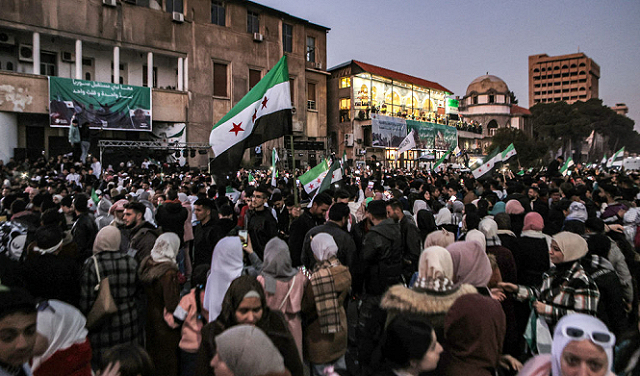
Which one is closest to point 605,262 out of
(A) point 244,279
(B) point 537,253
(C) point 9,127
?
(B) point 537,253

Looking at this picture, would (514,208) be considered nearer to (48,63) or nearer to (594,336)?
(594,336)

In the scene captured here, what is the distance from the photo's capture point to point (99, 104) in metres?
23.2

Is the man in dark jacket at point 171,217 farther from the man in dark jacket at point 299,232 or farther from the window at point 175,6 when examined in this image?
the window at point 175,6

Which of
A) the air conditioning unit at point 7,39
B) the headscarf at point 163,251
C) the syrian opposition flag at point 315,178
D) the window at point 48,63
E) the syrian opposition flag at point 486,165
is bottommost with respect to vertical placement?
the headscarf at point 163,251

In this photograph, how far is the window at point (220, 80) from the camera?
1164 inches

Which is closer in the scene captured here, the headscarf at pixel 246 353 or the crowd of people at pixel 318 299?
the headscarf at pixel 246 353

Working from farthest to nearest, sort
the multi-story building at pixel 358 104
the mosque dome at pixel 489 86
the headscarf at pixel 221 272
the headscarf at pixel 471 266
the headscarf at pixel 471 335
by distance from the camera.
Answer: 1. the mosque dome at pixel 489 86
2. the multi-story building at pixel 358 104
3. the headscarf at pixel 221 272
4. the headscarf at pixel 471 266
5. the headscarf at pixel 471 335

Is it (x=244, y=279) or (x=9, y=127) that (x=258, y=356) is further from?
(x=9, y=127)

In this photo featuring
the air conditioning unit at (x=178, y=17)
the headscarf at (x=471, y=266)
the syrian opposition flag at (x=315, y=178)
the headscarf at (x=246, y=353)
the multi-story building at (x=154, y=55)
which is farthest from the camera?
the air conditioning unit at (x=178, y=17)

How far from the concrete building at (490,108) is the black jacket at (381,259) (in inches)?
2579

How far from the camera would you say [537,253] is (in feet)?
13.9

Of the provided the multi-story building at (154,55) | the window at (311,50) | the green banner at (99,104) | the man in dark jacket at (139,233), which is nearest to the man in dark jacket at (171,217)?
the man in dark jacket at (139,233)

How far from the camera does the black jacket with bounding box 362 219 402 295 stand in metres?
4.14

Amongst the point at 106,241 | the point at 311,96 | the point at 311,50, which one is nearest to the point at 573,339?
the point at 106,241
